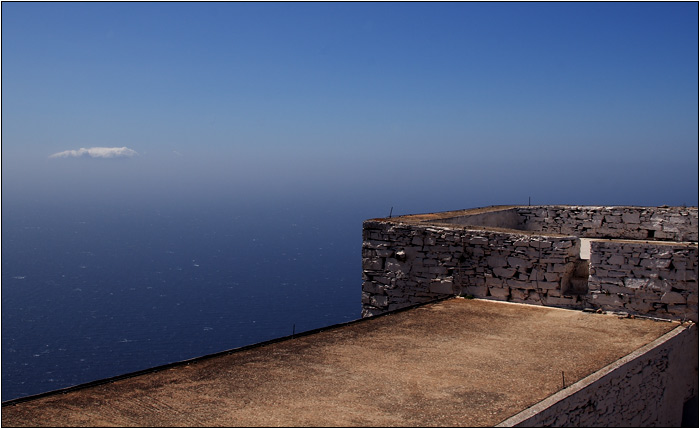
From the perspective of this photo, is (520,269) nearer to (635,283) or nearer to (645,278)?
(635,283)

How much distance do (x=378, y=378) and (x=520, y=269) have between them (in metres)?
4.80

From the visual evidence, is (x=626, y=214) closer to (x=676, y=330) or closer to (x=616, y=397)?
(x=676, y=330)

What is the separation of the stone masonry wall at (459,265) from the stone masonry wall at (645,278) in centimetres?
48

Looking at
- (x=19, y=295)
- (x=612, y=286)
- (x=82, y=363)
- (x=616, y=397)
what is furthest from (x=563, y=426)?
(x=19, y=295)

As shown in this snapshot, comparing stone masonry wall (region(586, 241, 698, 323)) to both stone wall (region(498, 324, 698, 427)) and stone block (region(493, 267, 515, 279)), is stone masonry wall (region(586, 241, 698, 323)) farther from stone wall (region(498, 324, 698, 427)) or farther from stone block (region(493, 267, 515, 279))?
stone block (region(493, 267, 515, 279))

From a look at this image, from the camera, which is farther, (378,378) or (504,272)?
(504,272)

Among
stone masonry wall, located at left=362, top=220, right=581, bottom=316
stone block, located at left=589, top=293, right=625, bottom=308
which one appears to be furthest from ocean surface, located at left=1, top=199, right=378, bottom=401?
stone block, located at left=589, top=293, right=625, bottom=308

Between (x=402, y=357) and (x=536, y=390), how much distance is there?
6.07 ft

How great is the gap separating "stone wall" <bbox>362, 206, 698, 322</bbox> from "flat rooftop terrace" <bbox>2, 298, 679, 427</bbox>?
0.50m

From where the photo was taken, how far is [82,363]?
69500mm

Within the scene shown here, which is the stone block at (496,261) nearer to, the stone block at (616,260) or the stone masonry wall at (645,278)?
the stone masonry wall at (645,278)

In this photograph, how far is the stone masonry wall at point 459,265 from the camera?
34.2ft

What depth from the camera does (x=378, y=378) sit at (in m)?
6.93

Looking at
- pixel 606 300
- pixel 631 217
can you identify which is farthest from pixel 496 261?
pixel 631 217
